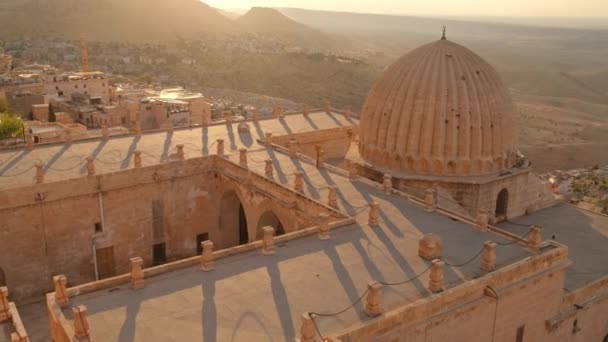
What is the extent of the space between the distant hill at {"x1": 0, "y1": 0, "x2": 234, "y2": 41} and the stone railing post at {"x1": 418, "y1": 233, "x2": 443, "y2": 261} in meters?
130

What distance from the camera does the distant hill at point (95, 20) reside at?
129m

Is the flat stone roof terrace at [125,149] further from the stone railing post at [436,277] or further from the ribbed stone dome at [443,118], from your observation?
the stone railing post at [436,277]

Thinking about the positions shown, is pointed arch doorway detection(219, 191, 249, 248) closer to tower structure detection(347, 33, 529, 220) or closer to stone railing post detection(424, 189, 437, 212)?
tower structure detection(347, 33, 529, 220)

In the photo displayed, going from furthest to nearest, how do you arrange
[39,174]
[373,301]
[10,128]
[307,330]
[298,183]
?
1. [10,128]
2. [39,174]
3. [298,183]
4. [373,301]
5. [307,330]

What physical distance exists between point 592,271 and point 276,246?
11.9m

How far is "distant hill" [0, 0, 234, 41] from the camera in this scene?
129 meters

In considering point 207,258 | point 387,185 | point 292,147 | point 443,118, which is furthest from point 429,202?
point 292,147

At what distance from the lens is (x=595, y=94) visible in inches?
4786

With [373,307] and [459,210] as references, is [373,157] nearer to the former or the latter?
[459,210]

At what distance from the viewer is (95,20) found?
13838 centimetres

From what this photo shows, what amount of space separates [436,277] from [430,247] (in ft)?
6.06

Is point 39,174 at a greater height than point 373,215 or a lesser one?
greater

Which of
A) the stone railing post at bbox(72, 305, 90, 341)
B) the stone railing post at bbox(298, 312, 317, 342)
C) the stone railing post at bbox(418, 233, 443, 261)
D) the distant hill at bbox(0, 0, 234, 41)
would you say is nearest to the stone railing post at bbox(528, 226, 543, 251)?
the stone railing post at bbox(418, 233, 443, 261)

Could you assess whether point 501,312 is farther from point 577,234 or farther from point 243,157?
point 243,157
